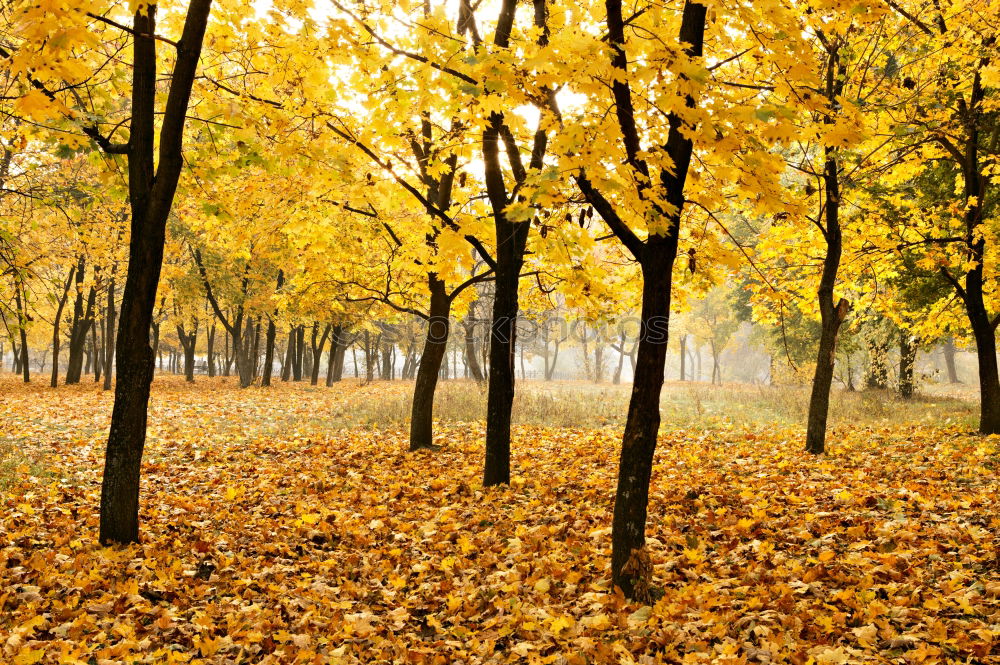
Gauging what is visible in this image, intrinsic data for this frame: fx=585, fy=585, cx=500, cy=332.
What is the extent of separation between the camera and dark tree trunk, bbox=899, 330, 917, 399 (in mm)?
17078

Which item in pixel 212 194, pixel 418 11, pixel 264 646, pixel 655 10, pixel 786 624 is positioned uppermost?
pixel 418 11

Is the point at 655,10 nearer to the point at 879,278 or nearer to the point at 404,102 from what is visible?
the point at 404,102

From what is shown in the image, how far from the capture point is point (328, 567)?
588 centimetres

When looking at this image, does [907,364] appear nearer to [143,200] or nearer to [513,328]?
[513,328]

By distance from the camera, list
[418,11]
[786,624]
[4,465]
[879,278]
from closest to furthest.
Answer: [786,624], [4,465], [418,11], [879,278]

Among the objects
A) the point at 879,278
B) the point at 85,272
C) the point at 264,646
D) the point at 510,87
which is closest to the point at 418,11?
the point at 510,87

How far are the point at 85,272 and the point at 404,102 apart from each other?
78.7 ft

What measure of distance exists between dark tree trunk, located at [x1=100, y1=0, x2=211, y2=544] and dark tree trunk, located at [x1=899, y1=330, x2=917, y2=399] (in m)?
18.0

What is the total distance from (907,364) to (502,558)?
16510mm

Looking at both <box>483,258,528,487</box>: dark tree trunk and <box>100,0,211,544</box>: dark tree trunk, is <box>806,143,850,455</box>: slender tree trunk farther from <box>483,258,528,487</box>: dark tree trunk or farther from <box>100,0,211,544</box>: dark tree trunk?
<box>100,0,211,544</box>: dark tree trunk

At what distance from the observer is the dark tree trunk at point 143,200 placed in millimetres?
5668

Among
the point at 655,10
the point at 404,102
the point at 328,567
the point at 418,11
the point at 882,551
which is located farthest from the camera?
the point at 418,11

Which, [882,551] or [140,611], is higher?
[882,551]

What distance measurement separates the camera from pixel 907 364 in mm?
17312
